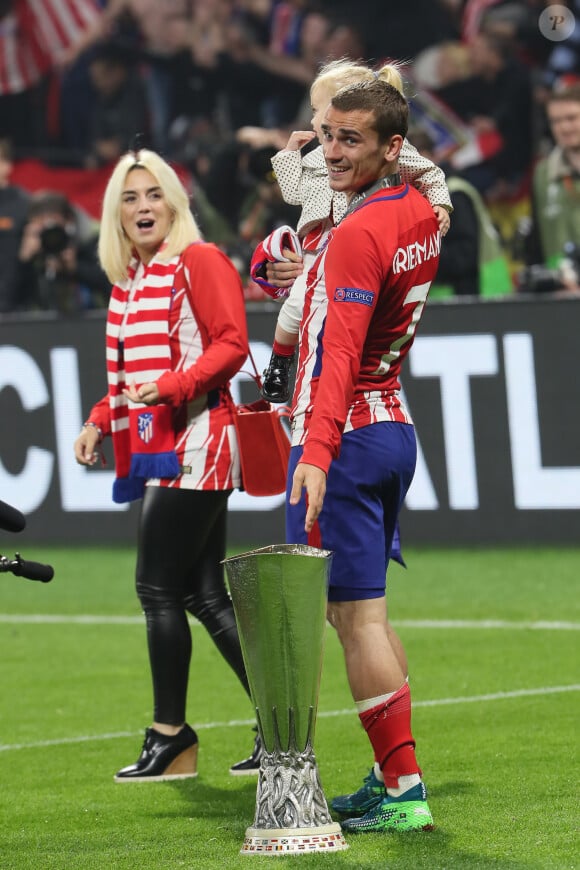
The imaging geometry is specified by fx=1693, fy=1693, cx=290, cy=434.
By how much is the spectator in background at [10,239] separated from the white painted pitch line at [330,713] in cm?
834

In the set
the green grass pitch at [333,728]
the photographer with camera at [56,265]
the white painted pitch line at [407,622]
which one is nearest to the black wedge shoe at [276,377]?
the green grass pitch at [333,728]

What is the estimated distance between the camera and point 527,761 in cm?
583

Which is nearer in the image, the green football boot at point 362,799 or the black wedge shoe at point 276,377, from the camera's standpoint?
the green football boot at point 362,799

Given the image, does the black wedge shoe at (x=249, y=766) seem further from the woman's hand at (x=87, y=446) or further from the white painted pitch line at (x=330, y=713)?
the woman's hand at (x=87, y=446)

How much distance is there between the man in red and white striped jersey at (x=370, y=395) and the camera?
462 cm

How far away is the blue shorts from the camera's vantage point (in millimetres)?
4707

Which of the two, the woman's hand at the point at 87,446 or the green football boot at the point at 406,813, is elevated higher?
the woman's hand at the point at 87,446

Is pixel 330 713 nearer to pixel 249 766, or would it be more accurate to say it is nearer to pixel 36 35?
pixel 249 766

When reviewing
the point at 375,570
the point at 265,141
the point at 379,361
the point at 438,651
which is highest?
the point at 265,141

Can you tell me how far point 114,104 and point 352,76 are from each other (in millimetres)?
11719

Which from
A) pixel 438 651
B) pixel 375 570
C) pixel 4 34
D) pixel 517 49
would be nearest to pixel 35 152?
pixel 4 34

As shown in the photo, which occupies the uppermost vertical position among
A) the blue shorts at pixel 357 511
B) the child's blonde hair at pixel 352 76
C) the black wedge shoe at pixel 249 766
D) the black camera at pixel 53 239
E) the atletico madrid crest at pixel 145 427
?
the black camera at pixel 53 239

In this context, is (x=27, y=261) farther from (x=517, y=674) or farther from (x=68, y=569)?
(x=517, y=674)

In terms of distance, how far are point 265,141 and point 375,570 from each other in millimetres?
7822
